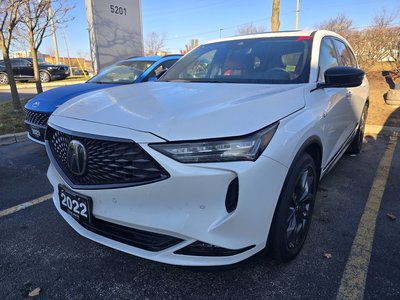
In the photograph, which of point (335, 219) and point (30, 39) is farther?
point (30, 39)

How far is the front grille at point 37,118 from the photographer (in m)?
4.43

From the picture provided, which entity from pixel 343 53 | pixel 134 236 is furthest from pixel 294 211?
pixel 343 53

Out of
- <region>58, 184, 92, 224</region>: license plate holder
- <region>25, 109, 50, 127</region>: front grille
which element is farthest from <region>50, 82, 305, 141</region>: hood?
<region>25, 109, 50, 127</region>: front grille

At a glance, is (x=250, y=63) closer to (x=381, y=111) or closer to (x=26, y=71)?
(x=381, y=111)

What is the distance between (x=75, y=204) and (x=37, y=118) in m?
3.00

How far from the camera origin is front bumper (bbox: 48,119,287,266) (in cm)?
167

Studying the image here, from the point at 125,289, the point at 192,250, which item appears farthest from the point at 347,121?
the point at 125,289

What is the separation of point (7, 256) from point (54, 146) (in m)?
0.97

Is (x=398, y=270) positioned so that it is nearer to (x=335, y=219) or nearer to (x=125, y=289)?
(x=335, y=219)

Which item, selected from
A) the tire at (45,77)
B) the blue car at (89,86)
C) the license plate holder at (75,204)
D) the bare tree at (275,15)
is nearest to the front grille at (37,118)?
the blue car at (89,86)

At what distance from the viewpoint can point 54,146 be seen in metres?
2.31

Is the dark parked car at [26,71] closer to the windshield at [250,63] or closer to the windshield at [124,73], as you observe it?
the windshield at [124,73]

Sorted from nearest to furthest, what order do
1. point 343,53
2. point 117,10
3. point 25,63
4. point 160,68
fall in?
1. point 343,53
2. point 160,68
3. point 117,10
4. point 25,63

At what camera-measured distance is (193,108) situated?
193cm
